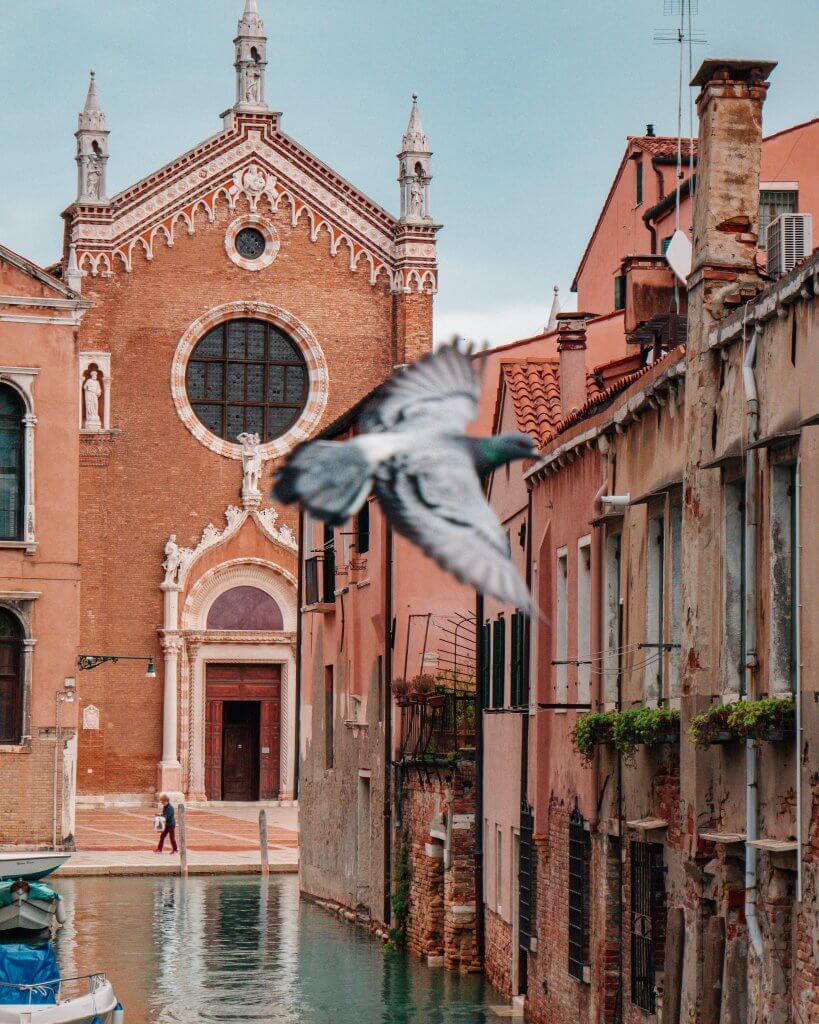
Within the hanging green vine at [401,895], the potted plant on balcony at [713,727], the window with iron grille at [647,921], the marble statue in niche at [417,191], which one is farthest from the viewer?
the marble statue in niche at [417,191]

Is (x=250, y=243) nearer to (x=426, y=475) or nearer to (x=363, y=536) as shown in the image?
(x=363, y=536)

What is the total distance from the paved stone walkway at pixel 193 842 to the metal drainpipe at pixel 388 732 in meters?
→ 9.53

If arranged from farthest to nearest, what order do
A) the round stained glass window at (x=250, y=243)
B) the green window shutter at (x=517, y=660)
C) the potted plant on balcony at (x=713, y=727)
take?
the round stained glass window at (x=250, y=243), the green window shutter at (x=517, y=660), the potted plant on balcony at (x=713, y=727)

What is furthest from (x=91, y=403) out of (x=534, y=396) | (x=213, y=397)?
(x=534, y=396)

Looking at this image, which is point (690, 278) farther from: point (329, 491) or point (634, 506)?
point (329, 491)

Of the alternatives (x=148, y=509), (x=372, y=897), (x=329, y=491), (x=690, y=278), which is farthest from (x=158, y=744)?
(x=329, y=491)

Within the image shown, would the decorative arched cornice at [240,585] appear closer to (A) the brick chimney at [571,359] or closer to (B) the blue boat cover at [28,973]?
(A) the brick chimney at [571,359]

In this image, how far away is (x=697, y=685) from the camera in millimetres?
16188

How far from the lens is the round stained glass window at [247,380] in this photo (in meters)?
52.4

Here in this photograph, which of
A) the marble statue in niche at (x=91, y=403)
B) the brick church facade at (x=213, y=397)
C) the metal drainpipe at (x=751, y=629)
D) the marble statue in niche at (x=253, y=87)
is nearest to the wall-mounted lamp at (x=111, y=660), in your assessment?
the brick church facade at (x=213, y=397)

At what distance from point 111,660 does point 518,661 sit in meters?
28.4

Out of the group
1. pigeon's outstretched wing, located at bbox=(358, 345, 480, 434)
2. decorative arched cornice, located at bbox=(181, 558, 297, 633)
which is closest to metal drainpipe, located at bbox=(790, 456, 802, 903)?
pigeon's outstretched wing, located at bbox=(358, 345, 480, 434)

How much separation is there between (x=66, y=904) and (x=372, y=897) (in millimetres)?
6329

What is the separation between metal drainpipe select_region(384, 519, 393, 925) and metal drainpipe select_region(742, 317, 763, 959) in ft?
46.7
